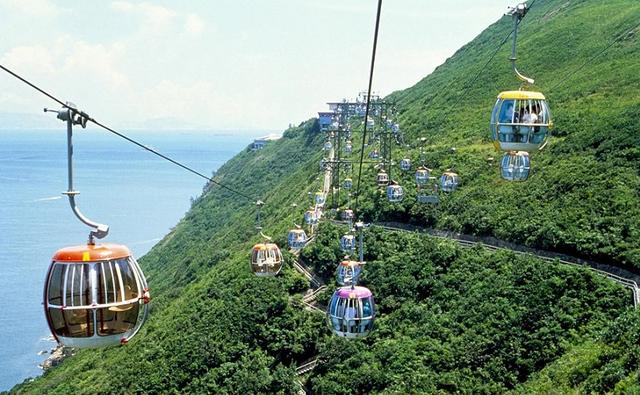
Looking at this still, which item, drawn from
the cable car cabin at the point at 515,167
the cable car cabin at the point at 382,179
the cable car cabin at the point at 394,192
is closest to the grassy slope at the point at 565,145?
the cable car cabin at the point at 382,179

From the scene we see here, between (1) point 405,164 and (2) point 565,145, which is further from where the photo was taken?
(1) point 405,164

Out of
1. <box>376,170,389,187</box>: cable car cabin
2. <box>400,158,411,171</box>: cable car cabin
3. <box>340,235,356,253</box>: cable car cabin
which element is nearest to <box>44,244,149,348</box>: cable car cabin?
<box>340,235,356,253</box>: cable car cabin

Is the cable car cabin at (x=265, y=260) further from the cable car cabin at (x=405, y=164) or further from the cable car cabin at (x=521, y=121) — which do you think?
the cable car cabin at (x=405, y=164)

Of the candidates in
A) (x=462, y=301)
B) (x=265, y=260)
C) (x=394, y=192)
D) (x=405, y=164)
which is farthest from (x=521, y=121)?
(x=405, y=164)

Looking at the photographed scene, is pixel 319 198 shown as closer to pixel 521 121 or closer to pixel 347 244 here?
pixel 347 244

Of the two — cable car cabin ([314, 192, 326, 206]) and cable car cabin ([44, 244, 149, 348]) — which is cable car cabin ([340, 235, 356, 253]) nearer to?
cable car cabin ([314, 192, 326, 206])
